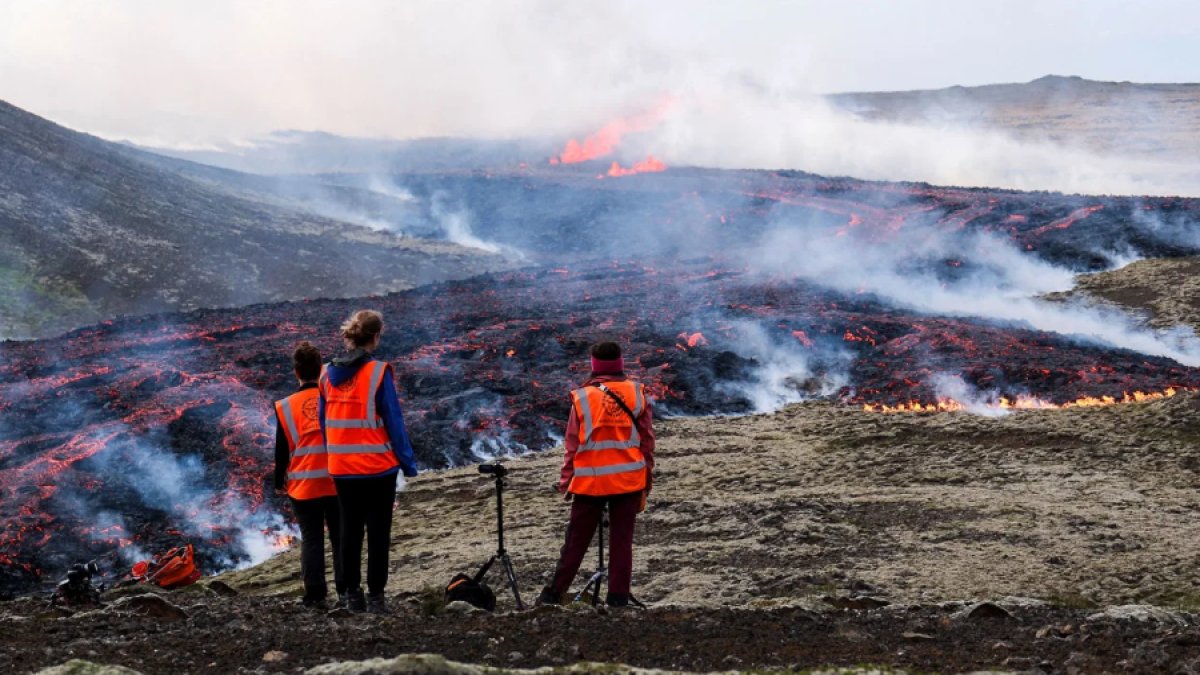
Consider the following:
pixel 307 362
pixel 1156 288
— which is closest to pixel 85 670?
pixel 307 362

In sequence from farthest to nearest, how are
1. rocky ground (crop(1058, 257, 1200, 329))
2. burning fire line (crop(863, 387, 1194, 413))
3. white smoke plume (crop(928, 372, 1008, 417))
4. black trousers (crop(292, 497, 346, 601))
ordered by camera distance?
rocky ground (crop(1058, 257, 1200, 329)) → white smoke plume (crop(928, 372, 1008, 417)) → burning fire line (crop(863, 387, 1194, 413)) → black trousers (crop(292, 497, 346, 601))

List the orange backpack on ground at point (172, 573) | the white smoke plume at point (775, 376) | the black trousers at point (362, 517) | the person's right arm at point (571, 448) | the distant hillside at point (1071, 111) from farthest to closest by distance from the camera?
1. the distant hillside at point (1071, 111)
2. the white smoke plume at point (775, 376)
3. the orange backpack on ground at point (172, 573)
4. the person's right arm at point (571, 448)
5. the black trousers at point (362, 517)

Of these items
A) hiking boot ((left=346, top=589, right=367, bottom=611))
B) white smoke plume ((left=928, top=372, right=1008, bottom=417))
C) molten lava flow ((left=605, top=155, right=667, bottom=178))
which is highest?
molten lava flow ((left=605, top=155, right=667, bottom=178))

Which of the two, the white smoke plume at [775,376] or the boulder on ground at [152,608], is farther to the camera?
the white smoke plume at [775,376]

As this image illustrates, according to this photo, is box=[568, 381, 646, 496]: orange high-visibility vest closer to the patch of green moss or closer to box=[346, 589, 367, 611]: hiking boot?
box=[346, 589, 367, 611]: hiking boot

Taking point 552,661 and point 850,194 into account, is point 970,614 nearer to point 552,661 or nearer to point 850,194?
point 552,661

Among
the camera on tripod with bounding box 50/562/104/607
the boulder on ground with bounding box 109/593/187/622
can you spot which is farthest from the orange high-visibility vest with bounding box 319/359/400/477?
the camera on tripod with bounding box 50/562/104/607

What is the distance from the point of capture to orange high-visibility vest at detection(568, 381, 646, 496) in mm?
6953

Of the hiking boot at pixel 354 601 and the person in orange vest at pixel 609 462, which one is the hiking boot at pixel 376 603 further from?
the person in orange vest at pixel 609 462

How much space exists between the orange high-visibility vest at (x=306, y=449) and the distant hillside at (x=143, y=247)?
2614 cm

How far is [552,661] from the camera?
5.13 metres

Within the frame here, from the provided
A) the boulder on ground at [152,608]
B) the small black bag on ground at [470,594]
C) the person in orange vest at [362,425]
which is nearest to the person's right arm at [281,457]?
the person in orange vest at [362,425]

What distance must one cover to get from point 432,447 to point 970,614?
11843 mm

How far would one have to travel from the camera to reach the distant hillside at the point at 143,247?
110 feet
